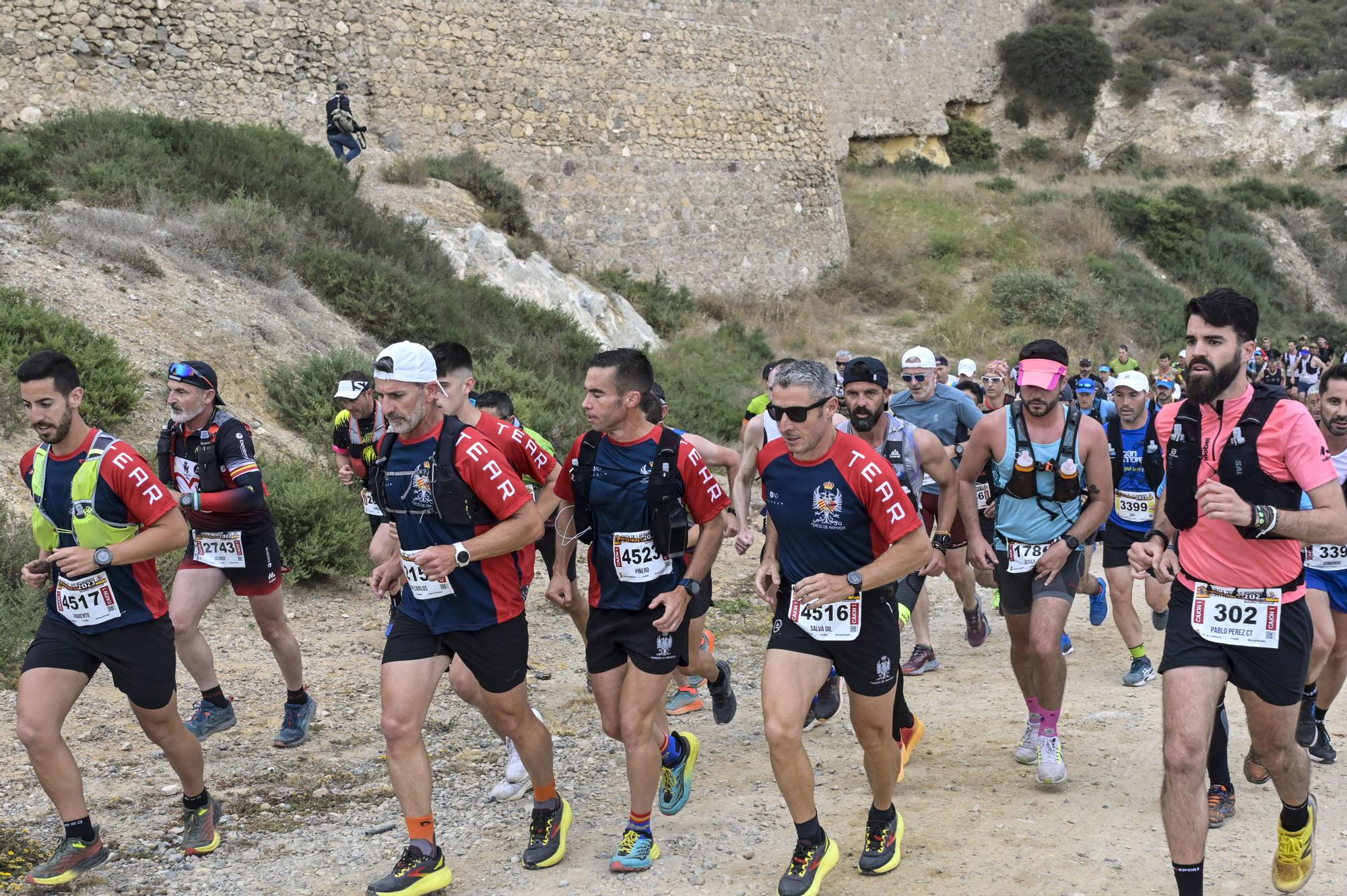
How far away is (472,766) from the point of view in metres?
6.56

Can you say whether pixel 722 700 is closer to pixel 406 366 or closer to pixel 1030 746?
pixel 1030 746

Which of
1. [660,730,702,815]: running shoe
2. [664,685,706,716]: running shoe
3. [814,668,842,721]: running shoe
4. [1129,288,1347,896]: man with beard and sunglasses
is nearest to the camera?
[1129,288,1347,896]: man with beard and sunglasses

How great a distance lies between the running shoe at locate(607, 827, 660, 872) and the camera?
5.02 metres

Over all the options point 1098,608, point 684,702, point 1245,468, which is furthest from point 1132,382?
point 1245,468

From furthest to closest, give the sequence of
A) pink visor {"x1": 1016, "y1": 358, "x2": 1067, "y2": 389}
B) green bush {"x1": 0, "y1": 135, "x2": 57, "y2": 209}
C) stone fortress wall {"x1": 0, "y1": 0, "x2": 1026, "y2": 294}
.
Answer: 1. stone fortress wall {"x1": 0, "y1": 0, "x2": 1026, "y2": 294}
2. green bush {"x1": 0, "y1": 135, "x2": 57, "y2": 209}
3. pink visor {"x1": 1016, "y1": 358, "x2": 1067, "y2": 389}

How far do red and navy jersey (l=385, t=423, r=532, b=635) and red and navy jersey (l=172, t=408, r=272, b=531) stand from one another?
5.74 feet

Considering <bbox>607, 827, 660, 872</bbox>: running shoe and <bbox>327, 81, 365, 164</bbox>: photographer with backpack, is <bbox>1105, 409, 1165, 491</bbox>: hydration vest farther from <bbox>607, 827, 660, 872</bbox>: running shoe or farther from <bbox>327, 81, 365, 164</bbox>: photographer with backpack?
<bbox>327, 81, 365, 164</bbox>: photographer with backpack

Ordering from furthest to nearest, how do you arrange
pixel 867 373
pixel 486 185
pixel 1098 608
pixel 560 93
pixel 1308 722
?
pixel 560 93 < pixel 486 185 < pixel 1098 608 < pixel 867 373 < pixel 1308 722

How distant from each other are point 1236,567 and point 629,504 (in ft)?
7.97

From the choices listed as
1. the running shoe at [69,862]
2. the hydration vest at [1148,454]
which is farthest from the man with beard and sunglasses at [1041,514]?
the running shoe at [69,862]

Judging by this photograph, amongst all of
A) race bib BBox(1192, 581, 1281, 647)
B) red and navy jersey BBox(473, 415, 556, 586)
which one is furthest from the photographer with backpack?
race bib BBox(1192, 581, 1281, 647)

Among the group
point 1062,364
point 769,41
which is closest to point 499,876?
point 1062,364

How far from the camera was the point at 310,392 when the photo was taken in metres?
12.0

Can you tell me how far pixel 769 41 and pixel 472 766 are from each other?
23501mm
